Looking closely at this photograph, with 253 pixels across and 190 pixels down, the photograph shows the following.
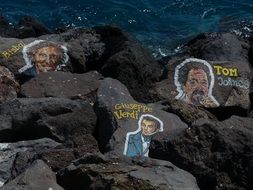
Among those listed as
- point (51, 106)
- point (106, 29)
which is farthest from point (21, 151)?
point (106, 29)

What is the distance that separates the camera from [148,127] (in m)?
8.75

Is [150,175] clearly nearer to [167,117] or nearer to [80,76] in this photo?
[167,117]

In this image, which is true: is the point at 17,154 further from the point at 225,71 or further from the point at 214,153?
the point at 225,71

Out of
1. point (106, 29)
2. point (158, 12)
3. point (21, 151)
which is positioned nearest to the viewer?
point (21, 151)

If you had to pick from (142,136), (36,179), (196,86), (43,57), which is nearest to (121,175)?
(36,179)

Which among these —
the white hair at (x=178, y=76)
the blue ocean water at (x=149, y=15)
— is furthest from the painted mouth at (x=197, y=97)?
the blue ocean water at (x=149, y=15)

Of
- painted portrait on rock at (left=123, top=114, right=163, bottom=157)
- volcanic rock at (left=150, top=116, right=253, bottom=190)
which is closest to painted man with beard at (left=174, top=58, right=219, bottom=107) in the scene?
painted portrait on rock at (left=123, top=114, right=163, bottom=157)

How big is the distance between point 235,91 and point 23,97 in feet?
9.32

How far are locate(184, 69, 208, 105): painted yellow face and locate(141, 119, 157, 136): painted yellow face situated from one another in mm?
1456

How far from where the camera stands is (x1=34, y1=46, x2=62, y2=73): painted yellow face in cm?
1109

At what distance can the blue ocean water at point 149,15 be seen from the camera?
16.8m

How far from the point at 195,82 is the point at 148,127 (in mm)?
1947

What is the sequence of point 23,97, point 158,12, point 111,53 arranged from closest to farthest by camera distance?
point 23,97 → point 111,53 → point 158,12

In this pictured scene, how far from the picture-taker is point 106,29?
1285 centimetres
